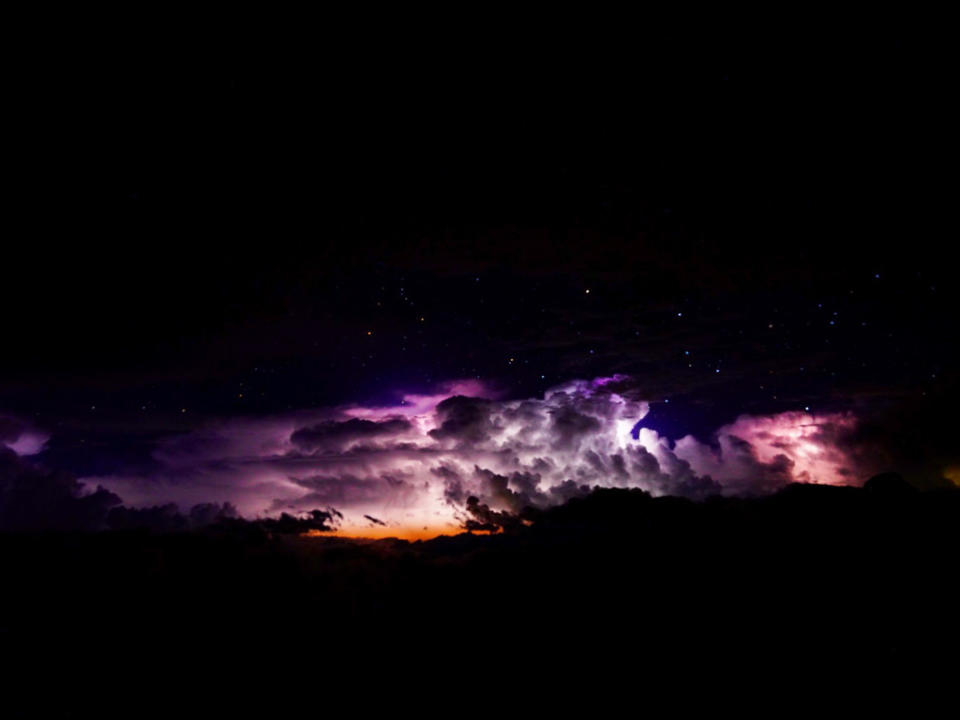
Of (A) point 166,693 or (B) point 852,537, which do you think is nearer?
(A) point 166,693

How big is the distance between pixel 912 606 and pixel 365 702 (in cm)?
4203

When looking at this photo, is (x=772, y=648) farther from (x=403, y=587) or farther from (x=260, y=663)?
(x=403, y=587)

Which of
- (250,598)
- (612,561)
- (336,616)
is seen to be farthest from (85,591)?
(612,561)

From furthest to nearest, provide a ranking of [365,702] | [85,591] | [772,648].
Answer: [85,591], [365,702], [772,648]

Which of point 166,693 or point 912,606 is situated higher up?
point 912,606

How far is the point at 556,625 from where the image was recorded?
52062mm

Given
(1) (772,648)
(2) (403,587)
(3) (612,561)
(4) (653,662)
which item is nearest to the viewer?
(1) (772,648)

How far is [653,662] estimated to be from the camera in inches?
1505

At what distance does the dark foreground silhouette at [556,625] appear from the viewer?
35.1 m

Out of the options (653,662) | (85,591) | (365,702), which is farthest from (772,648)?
(85,591)

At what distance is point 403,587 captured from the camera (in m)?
83.9

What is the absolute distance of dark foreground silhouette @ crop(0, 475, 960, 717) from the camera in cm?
3509

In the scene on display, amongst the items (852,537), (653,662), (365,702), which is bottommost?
(365,702)

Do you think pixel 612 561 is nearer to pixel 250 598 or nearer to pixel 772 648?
pixel 772 648
